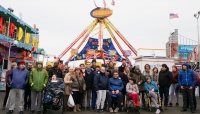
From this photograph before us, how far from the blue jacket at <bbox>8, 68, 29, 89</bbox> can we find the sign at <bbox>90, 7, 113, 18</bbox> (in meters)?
27.7

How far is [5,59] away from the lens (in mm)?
17297

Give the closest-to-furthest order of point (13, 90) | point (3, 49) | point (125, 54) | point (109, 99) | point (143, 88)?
point (13, 90) → point (109, 99) → point (143, 88) → point (3, 49) → point (125, 54)

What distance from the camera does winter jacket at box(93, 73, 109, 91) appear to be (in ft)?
27.0

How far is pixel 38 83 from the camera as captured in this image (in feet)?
24.1

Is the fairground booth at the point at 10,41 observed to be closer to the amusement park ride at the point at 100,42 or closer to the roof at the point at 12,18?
the roof at the point at 12,18

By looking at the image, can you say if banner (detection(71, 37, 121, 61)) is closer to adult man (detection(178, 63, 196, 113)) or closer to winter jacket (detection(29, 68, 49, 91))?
adult man (detection(178, 63, 196, 113))

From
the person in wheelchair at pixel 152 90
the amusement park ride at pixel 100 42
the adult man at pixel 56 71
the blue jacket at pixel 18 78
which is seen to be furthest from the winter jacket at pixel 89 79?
the amusement park ride at pixel 100 42

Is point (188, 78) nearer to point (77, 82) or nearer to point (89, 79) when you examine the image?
point (89, 79)

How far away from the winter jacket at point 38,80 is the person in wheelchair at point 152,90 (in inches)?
138

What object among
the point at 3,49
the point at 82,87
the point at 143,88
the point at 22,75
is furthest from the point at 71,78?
the point at 3,49

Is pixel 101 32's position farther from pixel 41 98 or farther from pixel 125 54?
pixel 41 98

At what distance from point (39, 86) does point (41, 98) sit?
451 mm

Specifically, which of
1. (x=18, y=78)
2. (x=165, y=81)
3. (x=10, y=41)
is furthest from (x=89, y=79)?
(x=10, y=41)

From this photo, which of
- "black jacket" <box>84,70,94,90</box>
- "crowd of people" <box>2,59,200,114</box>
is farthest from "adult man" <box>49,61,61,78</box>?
"black jacket" <box>84,70,94,90</box>
